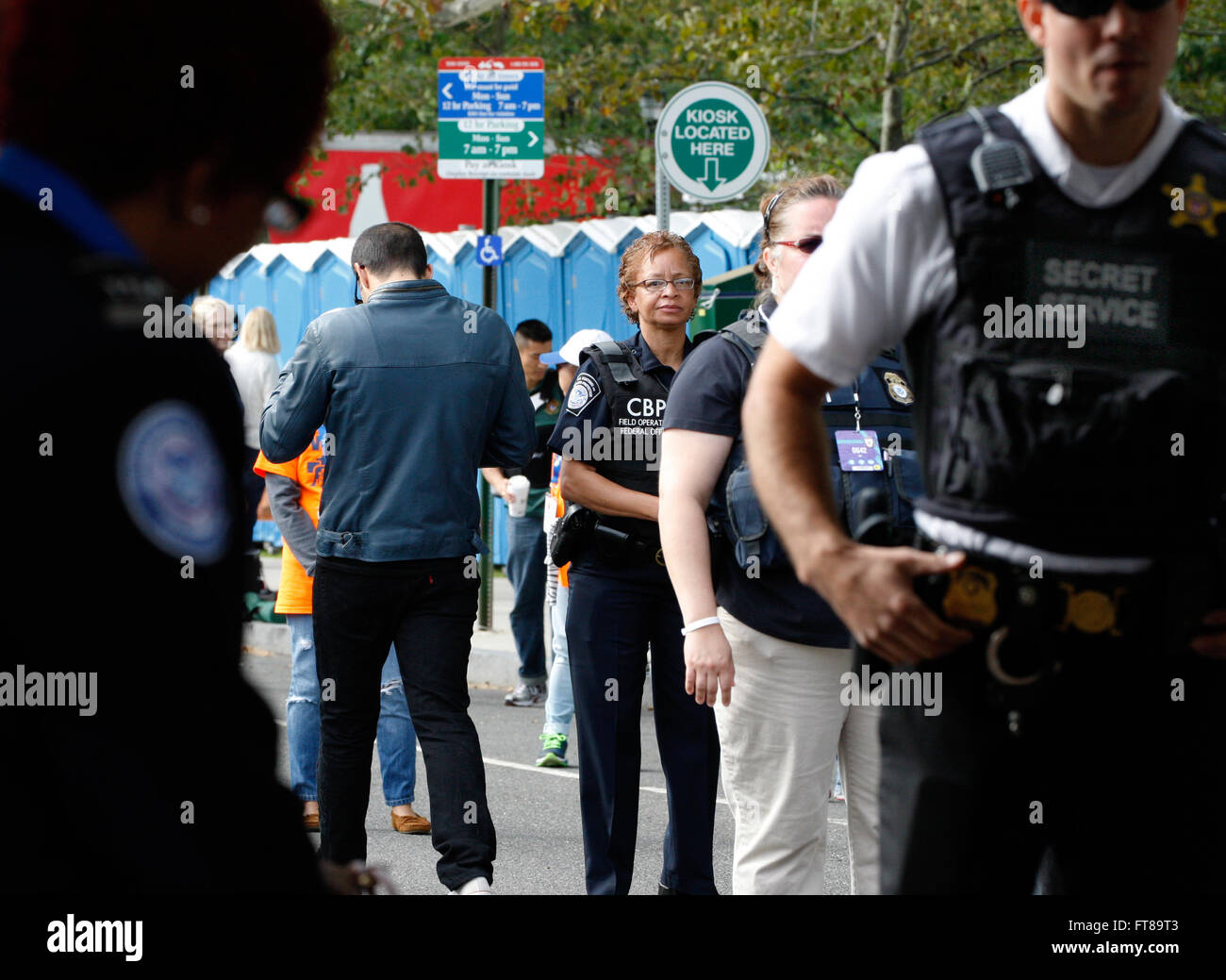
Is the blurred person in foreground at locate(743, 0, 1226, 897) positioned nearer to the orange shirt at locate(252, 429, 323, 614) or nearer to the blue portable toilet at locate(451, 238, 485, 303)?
the orange shirt at locate(252, 429, 323, 614)

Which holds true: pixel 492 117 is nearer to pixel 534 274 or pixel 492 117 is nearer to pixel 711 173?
pixel 711 173

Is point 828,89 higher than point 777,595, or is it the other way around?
point 828,89

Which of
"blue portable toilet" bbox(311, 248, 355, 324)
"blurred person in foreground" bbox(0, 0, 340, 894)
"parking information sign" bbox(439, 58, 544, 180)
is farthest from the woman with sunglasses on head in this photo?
"blue portable toilet" bbox(311, 248, 355, 324)

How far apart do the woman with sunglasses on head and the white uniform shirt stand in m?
1.31

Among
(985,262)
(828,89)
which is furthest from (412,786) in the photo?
(828,89)

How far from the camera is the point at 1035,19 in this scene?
83.5 inches

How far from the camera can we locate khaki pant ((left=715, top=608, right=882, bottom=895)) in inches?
137

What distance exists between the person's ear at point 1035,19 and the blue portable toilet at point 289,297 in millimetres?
14514

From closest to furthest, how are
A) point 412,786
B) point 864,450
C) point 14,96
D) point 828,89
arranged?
point 14,96 < point 864,450 < point 412,786 < point 828,89

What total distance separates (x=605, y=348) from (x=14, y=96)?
3.65 metres

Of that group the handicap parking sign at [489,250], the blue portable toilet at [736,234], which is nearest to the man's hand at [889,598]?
the handicap parking sign at [489,250]

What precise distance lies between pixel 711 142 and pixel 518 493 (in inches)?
95.4
